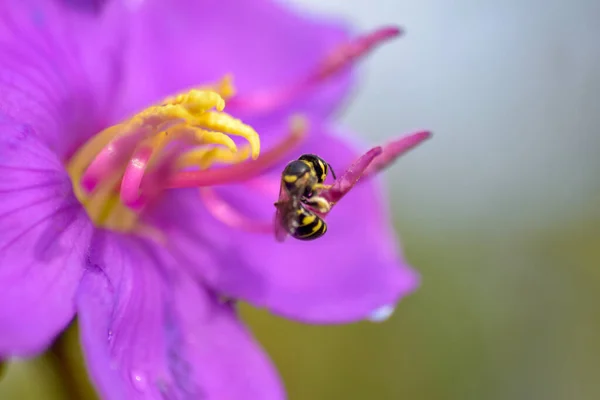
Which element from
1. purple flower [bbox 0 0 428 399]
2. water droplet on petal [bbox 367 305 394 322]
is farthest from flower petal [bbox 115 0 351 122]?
water droplet on petal [bbox 367 305 394 322]

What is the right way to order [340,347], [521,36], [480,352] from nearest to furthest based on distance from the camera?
1. [340,347]
2. [480,352]
3. [521,36]

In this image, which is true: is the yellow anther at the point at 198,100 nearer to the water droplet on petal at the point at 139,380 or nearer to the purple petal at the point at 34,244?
the purple petal at the point at 34,244

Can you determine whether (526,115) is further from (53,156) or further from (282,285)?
(53,156)

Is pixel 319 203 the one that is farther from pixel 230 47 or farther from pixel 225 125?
pixel 230 47

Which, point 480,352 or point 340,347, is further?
point 480,352

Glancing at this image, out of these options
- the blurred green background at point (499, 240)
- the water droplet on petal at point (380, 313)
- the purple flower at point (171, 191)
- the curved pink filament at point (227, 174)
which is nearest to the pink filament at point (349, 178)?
the purple flower at point (171, 191)

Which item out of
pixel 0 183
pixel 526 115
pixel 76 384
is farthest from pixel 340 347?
pixel 0 183

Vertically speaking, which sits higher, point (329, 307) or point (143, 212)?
point (143, 212)
